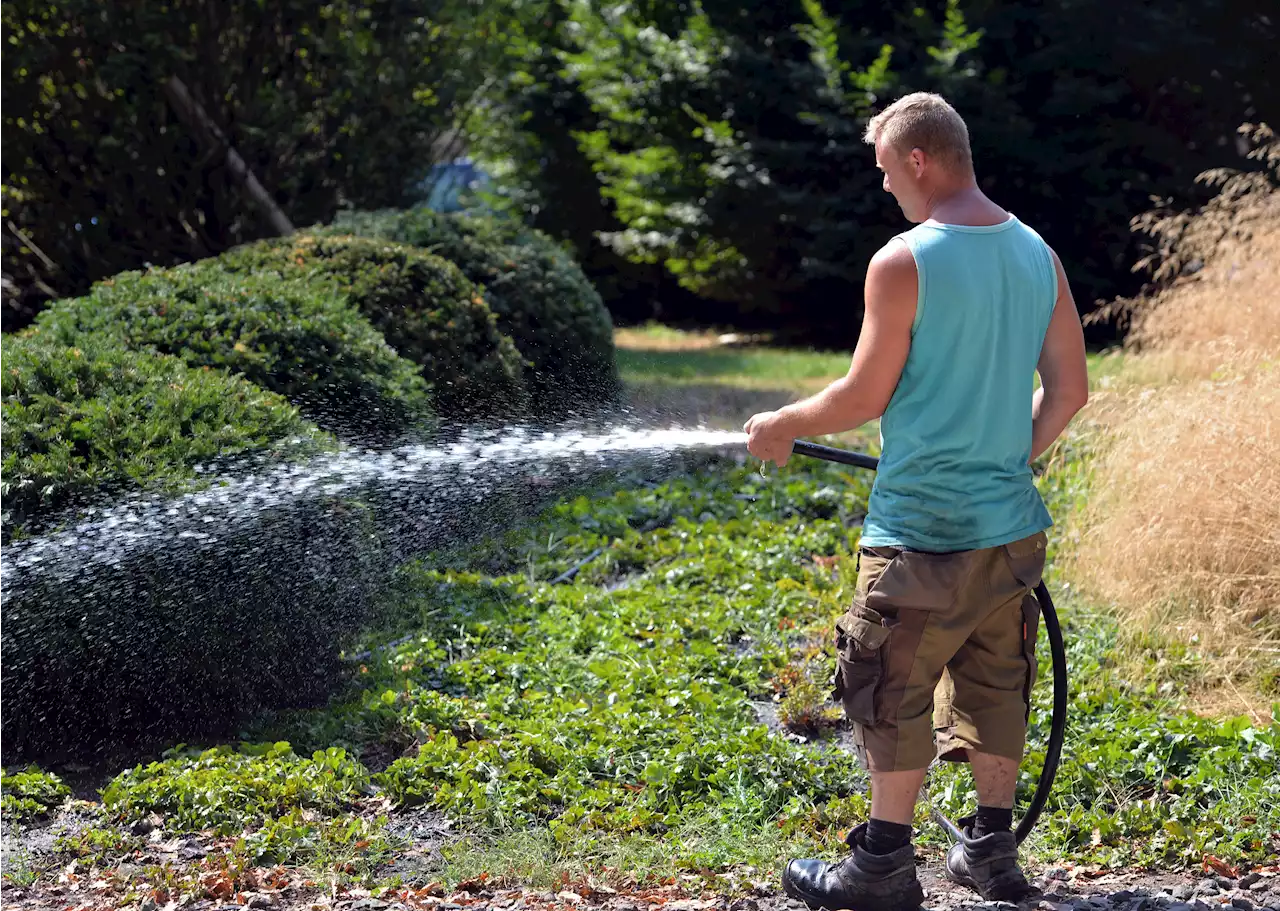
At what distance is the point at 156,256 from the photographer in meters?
8.53

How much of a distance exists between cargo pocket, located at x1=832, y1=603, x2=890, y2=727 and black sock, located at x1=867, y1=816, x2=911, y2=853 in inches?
9.9

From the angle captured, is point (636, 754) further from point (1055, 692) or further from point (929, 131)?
point (929, 131)

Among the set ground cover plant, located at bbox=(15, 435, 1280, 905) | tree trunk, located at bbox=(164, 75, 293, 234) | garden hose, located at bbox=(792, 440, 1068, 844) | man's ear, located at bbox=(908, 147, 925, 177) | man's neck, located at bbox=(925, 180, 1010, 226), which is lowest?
ground cover plant, located at bbox=(15, 435, 1280, 905)

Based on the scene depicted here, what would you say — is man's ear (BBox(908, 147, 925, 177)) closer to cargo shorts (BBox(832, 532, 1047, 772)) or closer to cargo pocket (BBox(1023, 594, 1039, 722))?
cargo shorts (BBox(832, 532, 1047, 772))

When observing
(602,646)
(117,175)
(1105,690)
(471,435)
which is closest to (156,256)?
(117,175)

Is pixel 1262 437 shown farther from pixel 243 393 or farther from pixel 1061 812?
pixel 243 393

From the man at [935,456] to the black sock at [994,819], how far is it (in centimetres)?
15

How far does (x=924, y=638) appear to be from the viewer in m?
2.75

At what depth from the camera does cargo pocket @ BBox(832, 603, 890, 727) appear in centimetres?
273

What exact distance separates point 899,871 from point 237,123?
7.09 m

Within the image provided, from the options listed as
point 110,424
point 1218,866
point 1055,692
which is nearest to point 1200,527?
point 1218,866

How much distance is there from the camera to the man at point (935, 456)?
2656 mm

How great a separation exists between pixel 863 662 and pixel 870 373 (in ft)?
1.97

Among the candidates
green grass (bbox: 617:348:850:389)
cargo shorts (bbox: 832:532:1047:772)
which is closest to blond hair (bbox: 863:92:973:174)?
cargo shorts (bbox: 832:532:1047:772)
